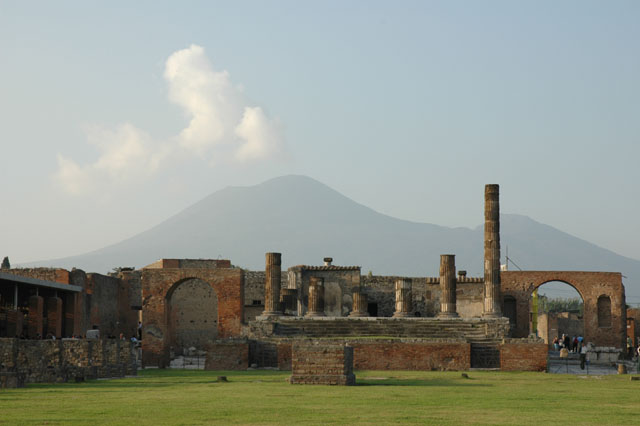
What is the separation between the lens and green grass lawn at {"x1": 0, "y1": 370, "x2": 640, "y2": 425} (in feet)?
45.2

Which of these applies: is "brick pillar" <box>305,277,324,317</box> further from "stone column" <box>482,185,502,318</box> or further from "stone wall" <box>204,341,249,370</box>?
"stone wall" <box>204,341,249,370</box>

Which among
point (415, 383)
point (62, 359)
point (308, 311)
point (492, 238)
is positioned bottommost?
point (415, 383)

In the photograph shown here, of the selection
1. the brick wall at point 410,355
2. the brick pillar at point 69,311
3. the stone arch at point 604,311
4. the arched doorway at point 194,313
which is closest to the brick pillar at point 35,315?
the brick pillar at point 69,311

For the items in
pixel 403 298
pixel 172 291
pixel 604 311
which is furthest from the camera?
pixel 604 311

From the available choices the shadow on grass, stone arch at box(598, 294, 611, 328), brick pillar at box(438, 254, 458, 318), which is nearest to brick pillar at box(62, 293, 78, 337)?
brick pillar at box(438, 254, 458, 318)

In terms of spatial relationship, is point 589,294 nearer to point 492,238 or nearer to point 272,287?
point 492,238

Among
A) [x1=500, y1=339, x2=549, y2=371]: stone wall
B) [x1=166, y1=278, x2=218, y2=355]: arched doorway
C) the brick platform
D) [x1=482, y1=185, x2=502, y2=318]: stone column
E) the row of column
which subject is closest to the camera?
the brick platform

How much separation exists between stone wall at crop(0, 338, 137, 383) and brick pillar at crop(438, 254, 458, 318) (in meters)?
16.4

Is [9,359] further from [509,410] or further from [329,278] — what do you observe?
[329,278]

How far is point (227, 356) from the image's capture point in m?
33.6

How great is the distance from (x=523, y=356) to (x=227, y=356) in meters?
9.62

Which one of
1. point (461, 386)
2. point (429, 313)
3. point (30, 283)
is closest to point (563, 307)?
point (429, 313)

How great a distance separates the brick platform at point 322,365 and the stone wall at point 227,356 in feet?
38.5

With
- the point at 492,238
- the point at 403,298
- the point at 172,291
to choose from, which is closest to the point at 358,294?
the point at 403,298
